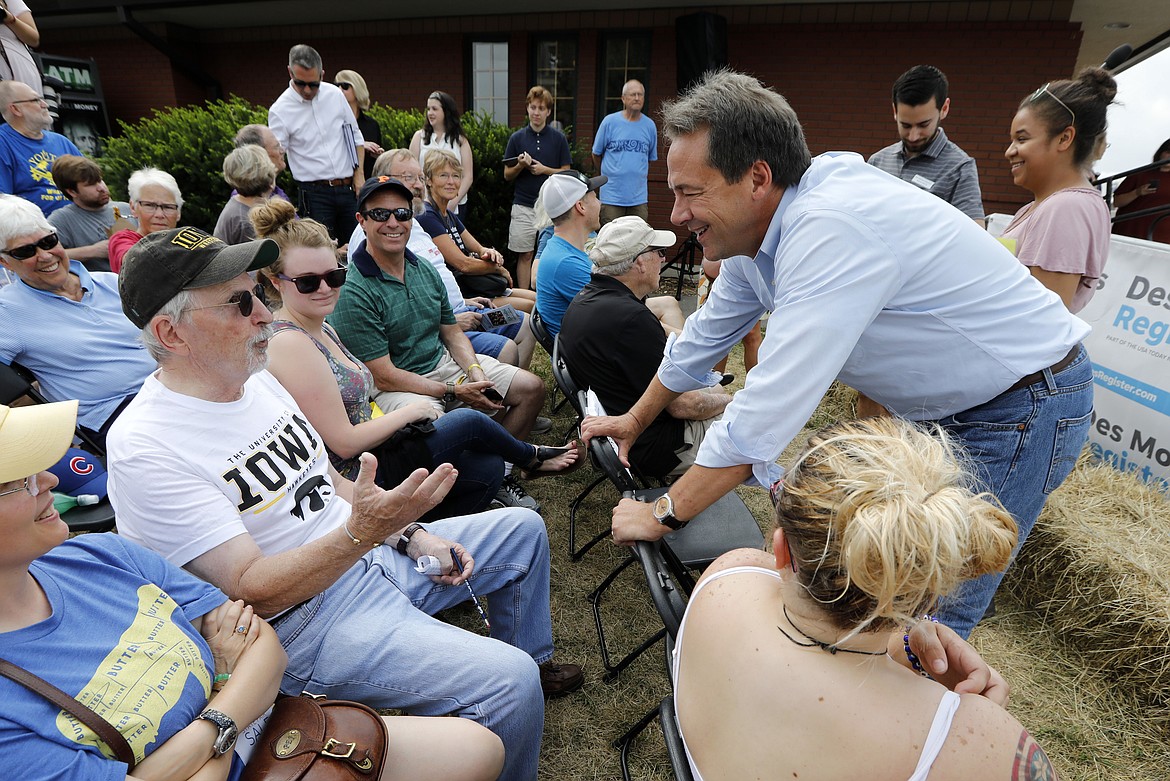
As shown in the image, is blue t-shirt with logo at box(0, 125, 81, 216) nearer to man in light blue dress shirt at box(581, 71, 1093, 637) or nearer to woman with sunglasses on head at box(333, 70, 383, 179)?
woman with sunglasses on head at box(333, 70, 383, 179)

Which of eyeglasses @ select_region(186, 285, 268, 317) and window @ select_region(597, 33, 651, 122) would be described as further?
window @ select_region(597, 33, 651, 122)

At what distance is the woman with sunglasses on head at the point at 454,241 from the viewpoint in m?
5.06

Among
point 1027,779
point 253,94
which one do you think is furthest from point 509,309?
point 253,94

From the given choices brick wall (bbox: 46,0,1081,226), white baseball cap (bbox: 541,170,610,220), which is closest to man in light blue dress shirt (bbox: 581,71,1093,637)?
white baseball cap (bbox: 541,170,610,220)

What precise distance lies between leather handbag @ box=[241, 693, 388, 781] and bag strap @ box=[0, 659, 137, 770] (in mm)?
258

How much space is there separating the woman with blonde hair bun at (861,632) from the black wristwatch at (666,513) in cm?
55

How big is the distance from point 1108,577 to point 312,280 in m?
3.61

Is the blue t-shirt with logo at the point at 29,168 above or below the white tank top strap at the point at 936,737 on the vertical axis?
above

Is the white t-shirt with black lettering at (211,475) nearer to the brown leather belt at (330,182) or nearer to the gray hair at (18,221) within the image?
the gray hair at (18,221)

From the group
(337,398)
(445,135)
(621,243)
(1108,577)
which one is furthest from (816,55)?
(337,398)

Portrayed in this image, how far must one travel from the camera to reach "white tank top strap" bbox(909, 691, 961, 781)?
1024 millimetres

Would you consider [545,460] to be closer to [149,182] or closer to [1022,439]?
[1022,439]

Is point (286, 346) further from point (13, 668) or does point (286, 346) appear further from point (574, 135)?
point (574, 135)

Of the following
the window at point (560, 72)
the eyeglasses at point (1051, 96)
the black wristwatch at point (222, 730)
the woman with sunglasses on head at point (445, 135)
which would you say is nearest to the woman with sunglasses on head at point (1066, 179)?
the eyeglasses at point (1051, 96)
